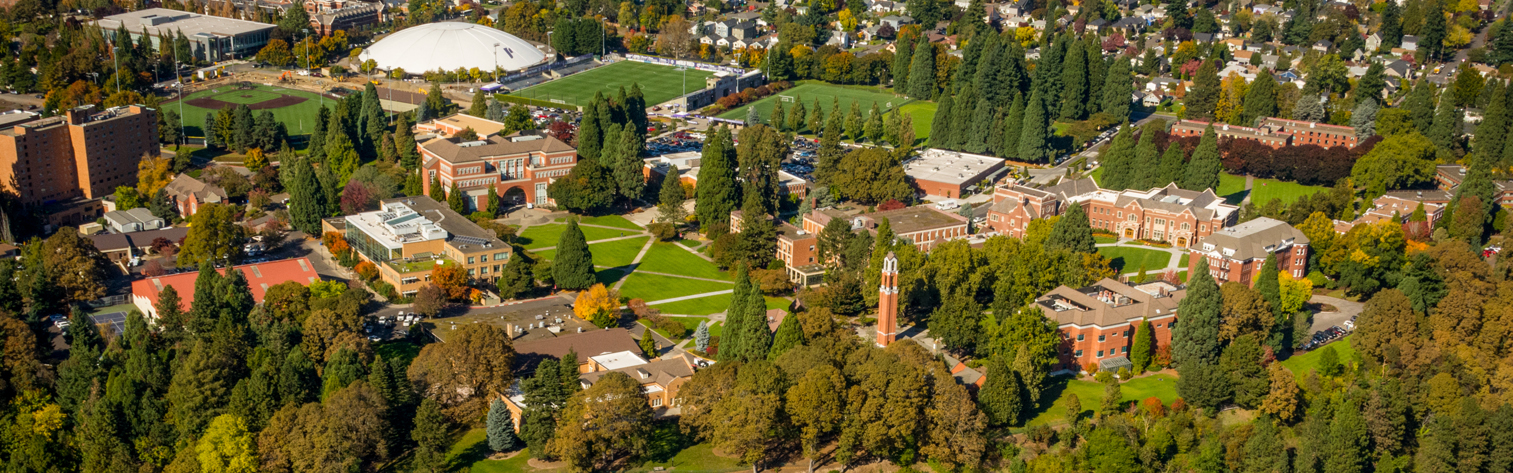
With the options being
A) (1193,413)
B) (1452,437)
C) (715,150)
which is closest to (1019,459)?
(1193,413)

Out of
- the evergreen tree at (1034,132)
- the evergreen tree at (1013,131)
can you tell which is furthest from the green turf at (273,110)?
the evergreen tree at (1034,132)

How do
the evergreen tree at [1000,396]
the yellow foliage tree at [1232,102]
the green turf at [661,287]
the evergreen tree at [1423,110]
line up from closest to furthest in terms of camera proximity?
the evergreen tree at [1000,396]
the green turf at [661,287]
the evergreen tree at [1423,110]
the yellow foliage tree at [1232,102]

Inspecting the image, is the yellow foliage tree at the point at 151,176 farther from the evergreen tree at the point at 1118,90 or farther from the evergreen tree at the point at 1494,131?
the evergreen tree at the point at 1494,131

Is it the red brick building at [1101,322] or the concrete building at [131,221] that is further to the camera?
the concrete building at [131,221]

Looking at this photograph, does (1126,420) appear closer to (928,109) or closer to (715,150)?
(715,150)

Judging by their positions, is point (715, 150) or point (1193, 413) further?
point (715, 150)

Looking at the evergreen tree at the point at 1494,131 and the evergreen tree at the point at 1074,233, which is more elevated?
the evergreen tree at the point at 1494,131

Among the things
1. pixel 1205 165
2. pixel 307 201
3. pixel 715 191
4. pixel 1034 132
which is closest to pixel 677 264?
pixel 715 191

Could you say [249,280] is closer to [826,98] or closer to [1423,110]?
[826,98]
